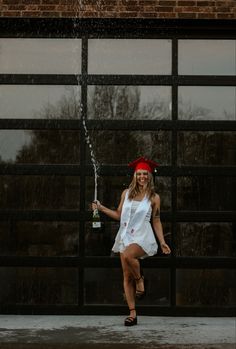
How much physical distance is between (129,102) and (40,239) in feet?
6.56

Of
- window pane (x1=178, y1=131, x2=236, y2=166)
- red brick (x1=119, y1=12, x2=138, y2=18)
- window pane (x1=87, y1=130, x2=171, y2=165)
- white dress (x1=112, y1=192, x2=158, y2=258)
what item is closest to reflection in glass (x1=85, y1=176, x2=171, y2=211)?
window pane (x1=87, y1=130, x2=171, y2=165)

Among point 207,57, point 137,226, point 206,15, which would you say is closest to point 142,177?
point 137,226

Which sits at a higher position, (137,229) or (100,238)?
(137,229)

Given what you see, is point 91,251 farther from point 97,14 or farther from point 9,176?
point 97,14

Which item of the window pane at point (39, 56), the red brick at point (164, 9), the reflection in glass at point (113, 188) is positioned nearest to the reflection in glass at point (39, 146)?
the reflection in glass at point (113, 188)

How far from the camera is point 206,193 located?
23.3ft

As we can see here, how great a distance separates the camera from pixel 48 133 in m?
7.23

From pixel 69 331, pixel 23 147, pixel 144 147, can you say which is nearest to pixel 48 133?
pixel 23 147

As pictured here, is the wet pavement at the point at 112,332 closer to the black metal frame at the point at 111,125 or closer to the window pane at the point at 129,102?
the black metal frame at the point at 111,125

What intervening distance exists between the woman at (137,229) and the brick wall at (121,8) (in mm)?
1865

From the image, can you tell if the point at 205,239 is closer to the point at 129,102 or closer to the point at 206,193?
the point at 206,193

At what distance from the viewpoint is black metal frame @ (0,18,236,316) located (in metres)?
7.05

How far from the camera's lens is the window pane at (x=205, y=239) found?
707 cm

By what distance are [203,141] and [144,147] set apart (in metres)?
0.73
